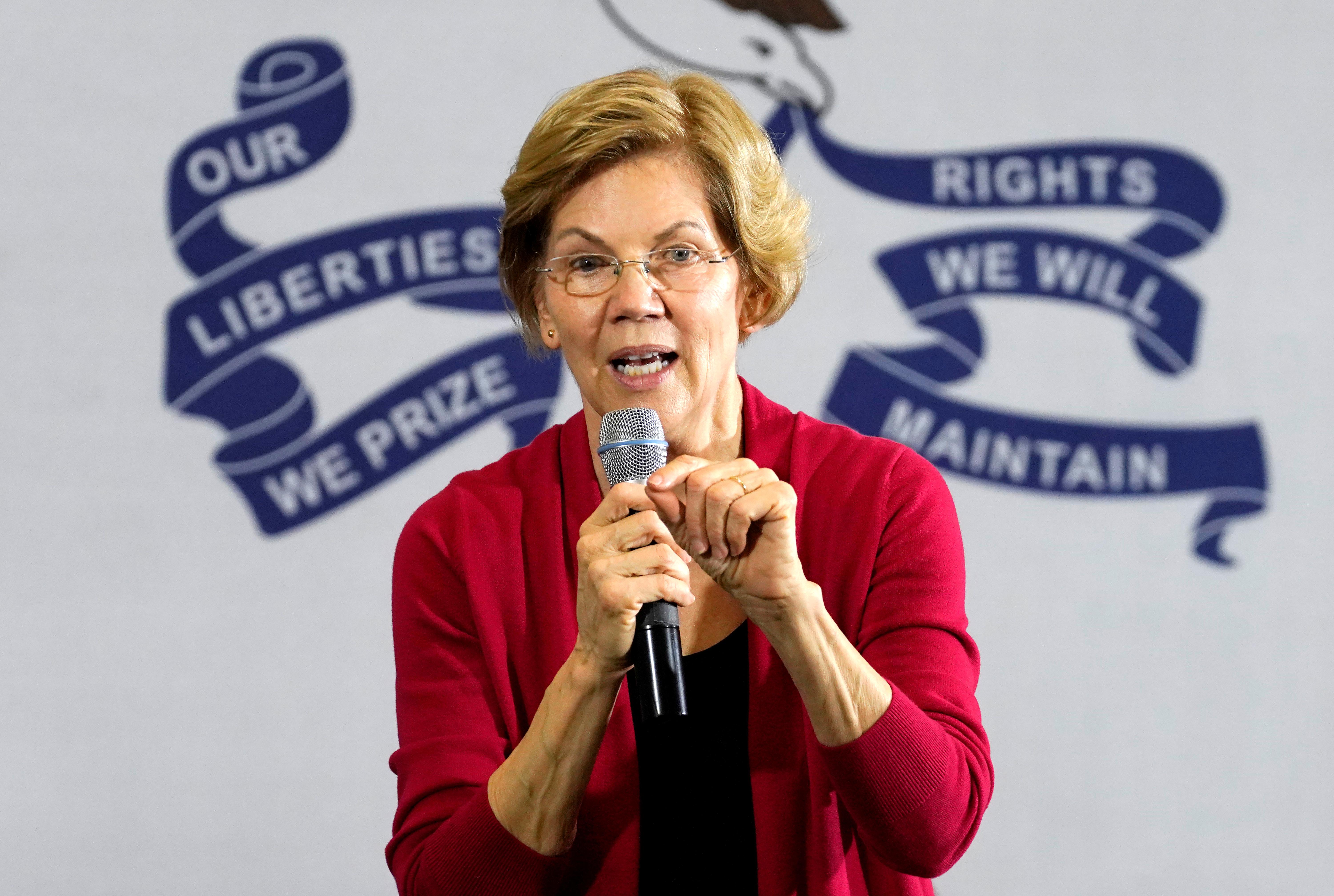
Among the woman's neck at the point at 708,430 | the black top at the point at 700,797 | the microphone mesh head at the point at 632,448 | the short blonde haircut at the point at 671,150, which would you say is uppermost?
the short blonde haircut at the point at 671,150

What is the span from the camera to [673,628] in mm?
1054

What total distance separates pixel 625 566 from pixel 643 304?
0.37 m

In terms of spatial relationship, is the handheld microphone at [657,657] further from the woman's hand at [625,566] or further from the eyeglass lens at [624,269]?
the eyeglass lens at [624,269]

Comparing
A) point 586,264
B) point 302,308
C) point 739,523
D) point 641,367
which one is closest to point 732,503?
point 739,523

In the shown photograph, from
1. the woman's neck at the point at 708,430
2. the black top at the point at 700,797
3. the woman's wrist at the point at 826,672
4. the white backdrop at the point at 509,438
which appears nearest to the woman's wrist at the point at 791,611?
the woman's wrist at the point at 826,672

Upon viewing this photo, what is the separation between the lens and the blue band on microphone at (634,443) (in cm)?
120

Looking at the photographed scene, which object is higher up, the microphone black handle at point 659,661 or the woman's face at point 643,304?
the woman's face at point 643,304

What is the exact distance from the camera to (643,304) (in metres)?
1.32

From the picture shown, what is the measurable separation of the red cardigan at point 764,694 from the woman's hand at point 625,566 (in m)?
0.23

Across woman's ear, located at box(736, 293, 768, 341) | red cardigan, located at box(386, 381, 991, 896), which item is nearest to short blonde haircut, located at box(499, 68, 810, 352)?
woman's ear, located at box(736, 293, 768, 341)

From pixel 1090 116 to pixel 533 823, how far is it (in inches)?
93.3

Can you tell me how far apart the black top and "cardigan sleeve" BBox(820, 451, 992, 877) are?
0.13 meters

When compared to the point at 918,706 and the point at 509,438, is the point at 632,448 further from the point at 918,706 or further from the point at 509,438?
the point at 509,438

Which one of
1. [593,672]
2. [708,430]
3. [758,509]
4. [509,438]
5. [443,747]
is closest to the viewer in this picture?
[758,509]
